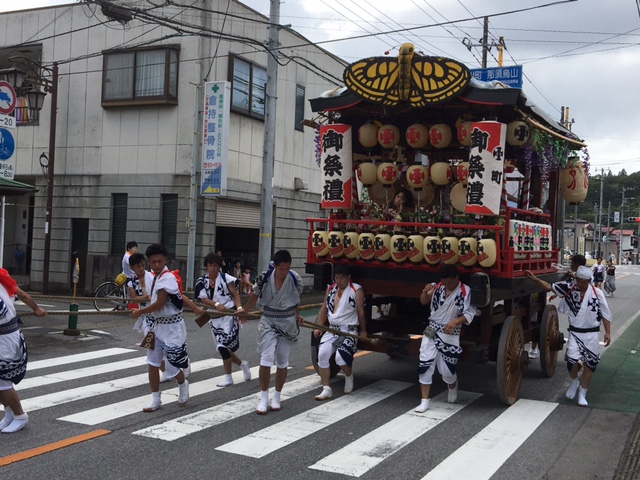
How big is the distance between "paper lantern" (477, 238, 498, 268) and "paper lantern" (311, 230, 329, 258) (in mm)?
2078

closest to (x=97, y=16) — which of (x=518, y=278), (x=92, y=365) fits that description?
(x=92, y=365)

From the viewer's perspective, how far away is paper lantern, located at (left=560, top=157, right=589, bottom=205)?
10.6 metres

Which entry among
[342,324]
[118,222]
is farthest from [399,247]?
[118,222]

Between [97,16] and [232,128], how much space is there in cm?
558

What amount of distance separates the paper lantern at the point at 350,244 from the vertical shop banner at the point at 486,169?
4.92 ft

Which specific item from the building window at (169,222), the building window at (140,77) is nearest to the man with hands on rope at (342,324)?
the building window at (169,222)

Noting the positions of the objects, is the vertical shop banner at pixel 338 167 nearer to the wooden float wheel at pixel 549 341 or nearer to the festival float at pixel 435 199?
the festival float at pixel 435 199

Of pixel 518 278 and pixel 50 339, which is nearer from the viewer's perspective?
pixel 518 278

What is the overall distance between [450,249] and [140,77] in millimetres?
14359

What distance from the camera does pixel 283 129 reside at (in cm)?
2253

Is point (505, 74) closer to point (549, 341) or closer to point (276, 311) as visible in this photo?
point (549, 341)

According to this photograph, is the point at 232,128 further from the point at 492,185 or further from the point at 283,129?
the point at 492,185

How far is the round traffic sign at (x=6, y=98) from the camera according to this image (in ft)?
38.4

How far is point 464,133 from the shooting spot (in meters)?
8.29
